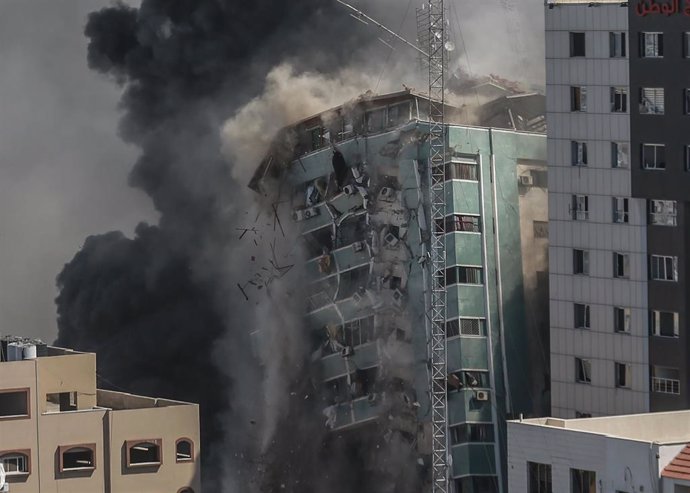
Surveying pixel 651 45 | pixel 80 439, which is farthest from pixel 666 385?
pixel 80 439

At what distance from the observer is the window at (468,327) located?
198 feet

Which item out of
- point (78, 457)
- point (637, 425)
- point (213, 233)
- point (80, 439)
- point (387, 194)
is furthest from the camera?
point (213, 233)

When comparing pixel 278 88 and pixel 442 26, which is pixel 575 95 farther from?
pixel 278 88

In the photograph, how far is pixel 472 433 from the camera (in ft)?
199

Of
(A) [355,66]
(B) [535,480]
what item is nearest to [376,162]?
(A) [355,66]

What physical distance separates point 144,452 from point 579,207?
12439 mm

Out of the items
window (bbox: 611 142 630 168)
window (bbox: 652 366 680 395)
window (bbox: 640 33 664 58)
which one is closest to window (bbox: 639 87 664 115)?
window (bbox: 640 33 664 58)

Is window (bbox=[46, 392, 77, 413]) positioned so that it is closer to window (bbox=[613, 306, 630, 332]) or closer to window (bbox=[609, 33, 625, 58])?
window (bbox=[613, 306, 630, 332])

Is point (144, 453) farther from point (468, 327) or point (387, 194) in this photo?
point (387, 194)

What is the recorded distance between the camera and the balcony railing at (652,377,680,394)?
55062mm

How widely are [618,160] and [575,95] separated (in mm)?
2115

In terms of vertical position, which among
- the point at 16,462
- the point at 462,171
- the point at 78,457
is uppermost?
Answer: the point at 462,171

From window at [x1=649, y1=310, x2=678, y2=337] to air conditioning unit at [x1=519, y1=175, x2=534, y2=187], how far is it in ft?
23.3

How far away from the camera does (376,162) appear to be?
6191 centimetres
